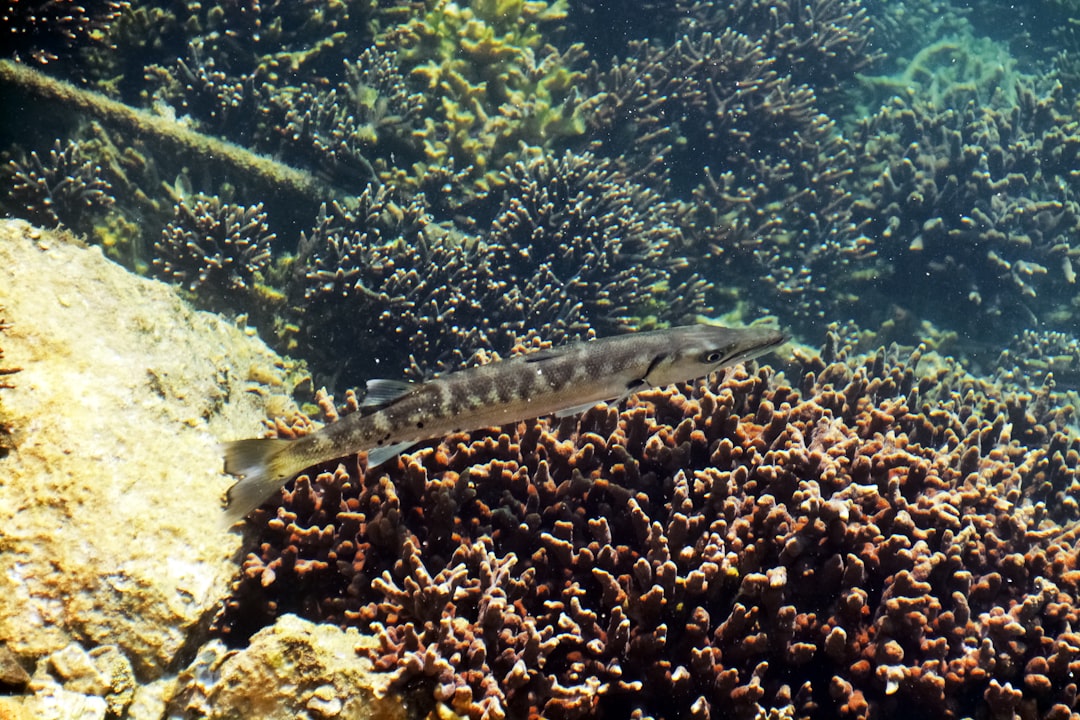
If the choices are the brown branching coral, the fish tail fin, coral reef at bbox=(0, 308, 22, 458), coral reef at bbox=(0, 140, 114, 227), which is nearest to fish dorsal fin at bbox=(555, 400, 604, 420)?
the brown branching coral

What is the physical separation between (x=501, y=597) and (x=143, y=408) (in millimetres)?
2157

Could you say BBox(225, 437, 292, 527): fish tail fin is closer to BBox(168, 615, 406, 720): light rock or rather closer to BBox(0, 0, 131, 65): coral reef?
BBox(168, 615, 406, 720): light rock

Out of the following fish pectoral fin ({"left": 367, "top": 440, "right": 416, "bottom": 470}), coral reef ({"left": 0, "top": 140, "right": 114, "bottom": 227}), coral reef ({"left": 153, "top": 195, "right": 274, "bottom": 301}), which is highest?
coral reef ({"left": 0, "top": 140, "right": 114, "bottom": 227})

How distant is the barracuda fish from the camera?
3.02 m

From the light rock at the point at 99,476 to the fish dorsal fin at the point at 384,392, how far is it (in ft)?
2.99

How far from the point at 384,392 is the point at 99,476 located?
53.2 inches

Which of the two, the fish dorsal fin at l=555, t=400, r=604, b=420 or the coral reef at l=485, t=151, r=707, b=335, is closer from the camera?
the fish dorsal fin at l=555, t=400, r=604, b=420

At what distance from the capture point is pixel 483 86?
826 cm

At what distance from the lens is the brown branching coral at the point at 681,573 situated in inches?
112

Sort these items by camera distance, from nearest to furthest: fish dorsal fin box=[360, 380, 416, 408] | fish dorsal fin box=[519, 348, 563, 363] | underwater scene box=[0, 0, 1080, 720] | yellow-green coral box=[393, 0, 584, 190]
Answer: underwater scene box=[0, 0, 1080, 720] < fish dorsal fin box=[360, 380, 416, 408] < fish dorsal fin box=[519, 348, 563, 363] < yellow-green coral box=[393, 0, 584, 190]

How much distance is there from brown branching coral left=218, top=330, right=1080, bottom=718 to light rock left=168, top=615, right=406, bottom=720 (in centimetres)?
12

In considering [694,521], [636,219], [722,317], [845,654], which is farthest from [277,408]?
[722,317]

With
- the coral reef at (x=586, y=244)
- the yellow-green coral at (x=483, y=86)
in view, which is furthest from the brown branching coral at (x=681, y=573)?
the yellow-green coral at (x=483, y=86)

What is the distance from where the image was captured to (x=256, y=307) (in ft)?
20.3
